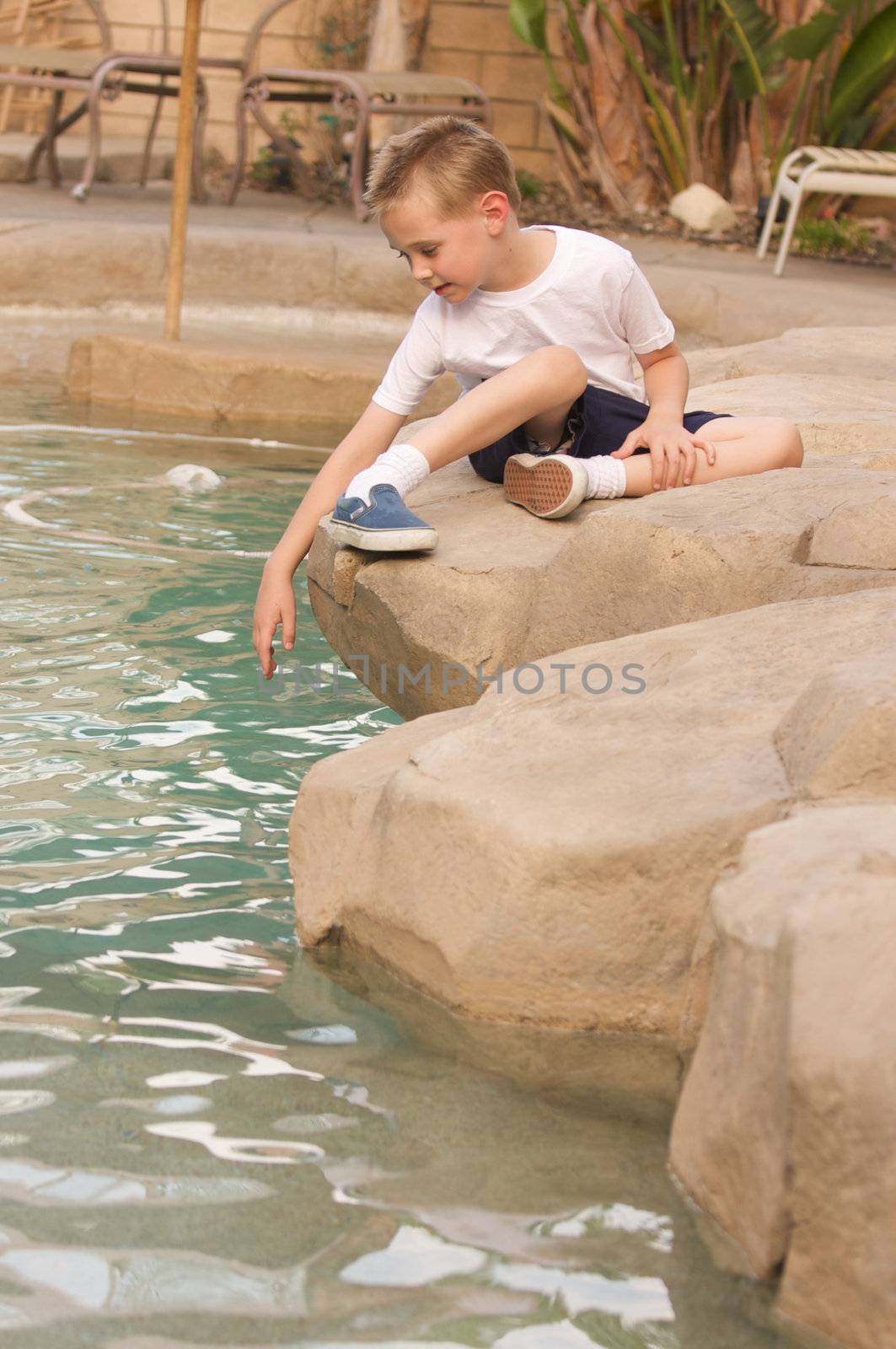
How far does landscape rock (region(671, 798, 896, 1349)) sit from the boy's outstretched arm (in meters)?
1.32

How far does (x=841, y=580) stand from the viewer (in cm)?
255

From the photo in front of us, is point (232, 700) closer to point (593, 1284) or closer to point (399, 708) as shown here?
point (399, 708)

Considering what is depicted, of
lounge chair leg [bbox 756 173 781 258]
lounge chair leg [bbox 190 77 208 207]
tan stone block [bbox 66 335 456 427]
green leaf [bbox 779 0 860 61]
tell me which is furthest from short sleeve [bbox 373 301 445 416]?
green leaf [bbox 779 0 860 61]

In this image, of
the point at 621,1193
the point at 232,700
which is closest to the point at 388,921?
the point at 621,1193

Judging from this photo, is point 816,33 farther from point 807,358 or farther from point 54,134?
point 807,358

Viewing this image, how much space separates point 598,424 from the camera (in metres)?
2.99

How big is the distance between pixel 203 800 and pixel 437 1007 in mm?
802

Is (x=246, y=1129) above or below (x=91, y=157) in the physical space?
below

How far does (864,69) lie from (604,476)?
6.59 m

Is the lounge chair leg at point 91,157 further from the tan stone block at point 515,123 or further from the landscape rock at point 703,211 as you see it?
the landscape rock at point 703,211

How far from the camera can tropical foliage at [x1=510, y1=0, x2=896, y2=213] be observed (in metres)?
8.59

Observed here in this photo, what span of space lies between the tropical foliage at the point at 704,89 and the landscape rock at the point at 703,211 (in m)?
0.32

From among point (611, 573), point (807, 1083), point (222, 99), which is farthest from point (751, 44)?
point (807, 1083)

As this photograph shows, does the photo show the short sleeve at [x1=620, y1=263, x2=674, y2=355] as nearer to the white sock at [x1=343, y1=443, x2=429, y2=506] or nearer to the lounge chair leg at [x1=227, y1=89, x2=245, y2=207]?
the white sock at [x1=343, y1=443, x2=429, y2=506]
